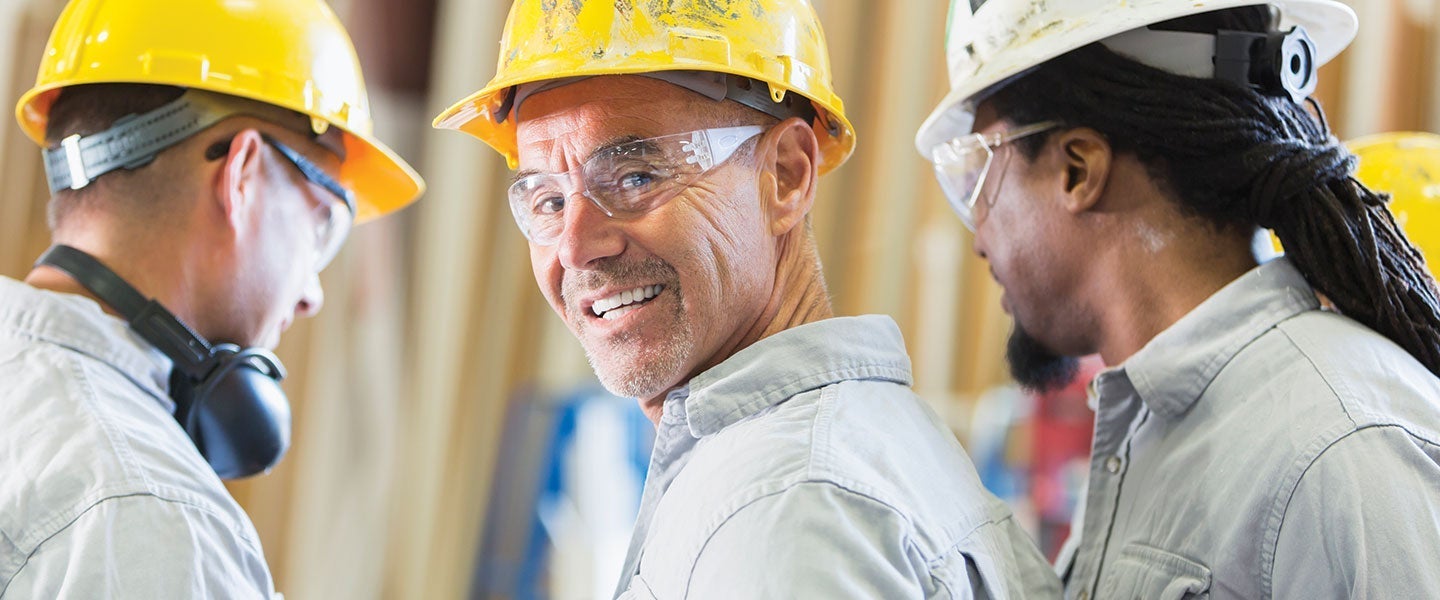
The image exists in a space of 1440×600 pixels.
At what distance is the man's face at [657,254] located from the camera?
1810 millimetres

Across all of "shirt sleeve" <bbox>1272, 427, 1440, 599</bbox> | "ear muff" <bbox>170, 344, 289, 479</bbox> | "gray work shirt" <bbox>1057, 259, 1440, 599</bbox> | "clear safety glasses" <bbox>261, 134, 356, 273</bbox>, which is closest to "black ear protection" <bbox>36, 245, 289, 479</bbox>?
"ear muff" <bbox>170, 344, 289, 479</bbox>

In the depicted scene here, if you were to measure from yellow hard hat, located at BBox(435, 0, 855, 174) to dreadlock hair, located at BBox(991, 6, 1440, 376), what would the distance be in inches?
18.4

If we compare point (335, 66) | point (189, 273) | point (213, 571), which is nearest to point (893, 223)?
point (335, 66)

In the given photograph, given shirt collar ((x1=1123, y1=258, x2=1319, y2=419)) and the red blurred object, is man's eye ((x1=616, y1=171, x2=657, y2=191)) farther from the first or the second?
the red blurred object

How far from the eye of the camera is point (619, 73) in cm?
182

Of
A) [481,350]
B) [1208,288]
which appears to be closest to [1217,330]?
[1208,288]

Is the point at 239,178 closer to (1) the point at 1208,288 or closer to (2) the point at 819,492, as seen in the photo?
(2) the point at 819,492

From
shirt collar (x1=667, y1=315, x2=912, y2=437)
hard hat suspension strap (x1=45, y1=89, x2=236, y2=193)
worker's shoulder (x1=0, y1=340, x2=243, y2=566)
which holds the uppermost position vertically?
hard hat suspension strap (x1=45, y1=89, x2=236, y2=193)

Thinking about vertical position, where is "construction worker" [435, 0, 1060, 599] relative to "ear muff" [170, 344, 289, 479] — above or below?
above

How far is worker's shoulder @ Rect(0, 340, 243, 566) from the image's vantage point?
1.81m

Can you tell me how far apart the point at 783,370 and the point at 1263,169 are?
870 mm

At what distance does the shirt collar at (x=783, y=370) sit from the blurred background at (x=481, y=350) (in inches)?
112

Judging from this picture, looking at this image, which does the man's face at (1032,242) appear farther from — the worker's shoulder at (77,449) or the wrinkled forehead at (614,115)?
the worker's shoulder at (77,449)

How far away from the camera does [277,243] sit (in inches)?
96.0
